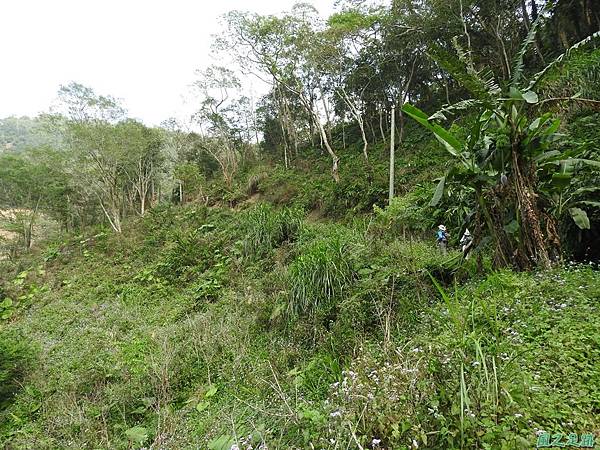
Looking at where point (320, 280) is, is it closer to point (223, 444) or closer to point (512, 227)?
point (512, 227)

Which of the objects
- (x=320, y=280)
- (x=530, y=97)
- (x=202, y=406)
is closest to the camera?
(x=530, y=97)

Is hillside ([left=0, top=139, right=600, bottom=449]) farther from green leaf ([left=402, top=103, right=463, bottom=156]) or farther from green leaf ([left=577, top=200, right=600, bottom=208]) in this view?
green leaf ([left=402, top=103, right=463, bottom=156])

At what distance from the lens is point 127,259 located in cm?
1541

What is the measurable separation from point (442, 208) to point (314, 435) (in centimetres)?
623

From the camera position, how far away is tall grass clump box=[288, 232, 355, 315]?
5206 millimetres

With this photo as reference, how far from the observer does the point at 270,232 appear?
996 cm

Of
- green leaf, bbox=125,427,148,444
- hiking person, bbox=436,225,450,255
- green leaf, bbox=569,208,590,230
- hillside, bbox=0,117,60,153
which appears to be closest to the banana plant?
green leaf, bbox=569,208,590,230

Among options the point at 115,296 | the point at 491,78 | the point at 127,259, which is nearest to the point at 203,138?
the point at 127,259

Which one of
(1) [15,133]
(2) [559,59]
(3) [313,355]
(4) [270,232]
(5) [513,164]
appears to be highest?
(1) [15,133]

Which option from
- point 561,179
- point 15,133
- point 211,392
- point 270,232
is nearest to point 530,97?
point 561,179

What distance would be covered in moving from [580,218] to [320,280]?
337 centimetres

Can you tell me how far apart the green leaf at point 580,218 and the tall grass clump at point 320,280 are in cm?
289

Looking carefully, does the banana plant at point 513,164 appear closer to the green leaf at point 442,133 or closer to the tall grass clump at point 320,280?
the green leaf at point 442,133

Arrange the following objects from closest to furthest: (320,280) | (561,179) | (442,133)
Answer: (561,179) → (442,133) → (320,280)
